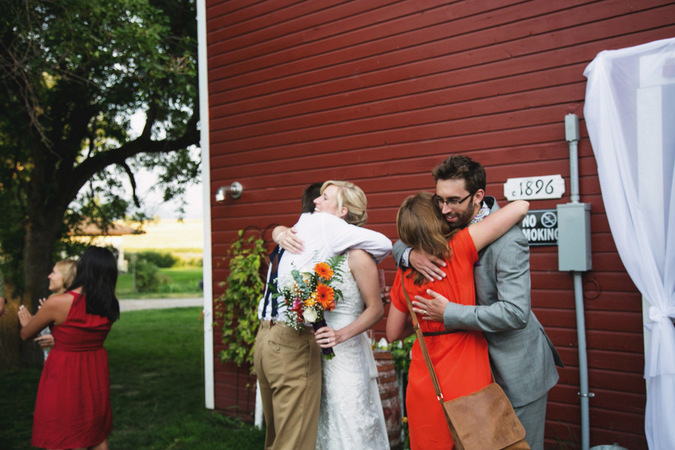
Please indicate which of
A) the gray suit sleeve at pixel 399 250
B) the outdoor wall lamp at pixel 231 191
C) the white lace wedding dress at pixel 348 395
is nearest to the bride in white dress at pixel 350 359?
the white lace wedding dress at pixel 348 395

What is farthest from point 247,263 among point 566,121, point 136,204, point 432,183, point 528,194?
point 136,204

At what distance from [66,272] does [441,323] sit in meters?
2.68

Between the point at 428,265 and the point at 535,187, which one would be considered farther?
the point at 535,187

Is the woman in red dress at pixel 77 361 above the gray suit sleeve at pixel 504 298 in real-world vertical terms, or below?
below

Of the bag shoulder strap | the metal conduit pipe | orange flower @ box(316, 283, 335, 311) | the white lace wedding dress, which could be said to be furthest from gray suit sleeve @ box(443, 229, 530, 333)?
the metal conduit pipe

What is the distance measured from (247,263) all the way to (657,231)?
12.3 feet

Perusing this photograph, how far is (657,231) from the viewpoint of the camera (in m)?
2.77

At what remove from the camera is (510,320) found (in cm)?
213

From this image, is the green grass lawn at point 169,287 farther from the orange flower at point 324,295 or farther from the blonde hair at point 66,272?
the orange flower at point 324,295

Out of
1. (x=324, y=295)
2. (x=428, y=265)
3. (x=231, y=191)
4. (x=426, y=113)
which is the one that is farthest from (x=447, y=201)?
(x=231, y=191)

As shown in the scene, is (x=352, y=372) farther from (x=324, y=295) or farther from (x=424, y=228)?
(x=424, y=228)

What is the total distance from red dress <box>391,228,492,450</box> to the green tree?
622 cm

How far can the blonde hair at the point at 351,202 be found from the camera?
3008mm

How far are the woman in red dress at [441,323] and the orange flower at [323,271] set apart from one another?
0.48m
